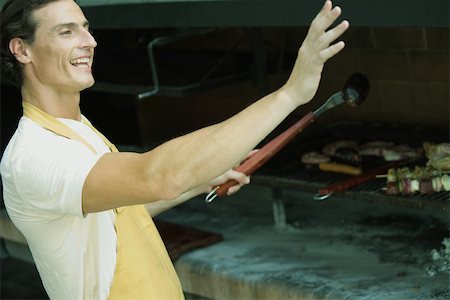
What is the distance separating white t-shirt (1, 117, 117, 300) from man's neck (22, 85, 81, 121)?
0.04 meters

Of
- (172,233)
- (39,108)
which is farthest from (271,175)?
(39,108)

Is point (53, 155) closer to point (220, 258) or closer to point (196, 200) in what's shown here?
point (220, 258)

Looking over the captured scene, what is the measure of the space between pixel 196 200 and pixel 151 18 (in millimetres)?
2043

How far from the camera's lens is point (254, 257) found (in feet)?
14.2

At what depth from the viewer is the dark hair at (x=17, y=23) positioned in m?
2.79

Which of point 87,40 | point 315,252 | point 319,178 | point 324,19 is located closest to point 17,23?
point 87,40

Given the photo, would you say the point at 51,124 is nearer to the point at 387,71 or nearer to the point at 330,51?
the point at 330,51

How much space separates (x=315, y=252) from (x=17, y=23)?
6.89ft

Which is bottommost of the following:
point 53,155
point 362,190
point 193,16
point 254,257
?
point 254,257

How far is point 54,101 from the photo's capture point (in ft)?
9.36

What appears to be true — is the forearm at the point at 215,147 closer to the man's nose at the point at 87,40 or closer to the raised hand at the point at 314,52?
the raised hand at the point at 314,52

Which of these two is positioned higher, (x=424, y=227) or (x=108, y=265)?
(x=108, y=265)

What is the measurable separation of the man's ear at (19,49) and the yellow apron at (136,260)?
15cm

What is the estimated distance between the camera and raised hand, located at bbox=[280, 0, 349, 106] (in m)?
2.27
